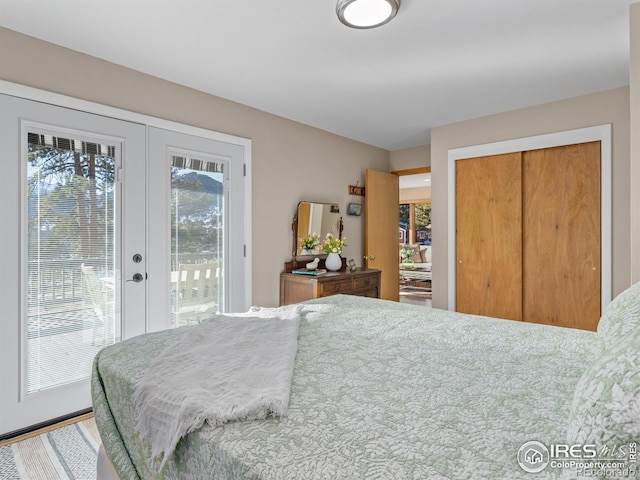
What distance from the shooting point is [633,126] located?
2004mm

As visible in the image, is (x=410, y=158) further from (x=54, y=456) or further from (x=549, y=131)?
(x=54, y=456)

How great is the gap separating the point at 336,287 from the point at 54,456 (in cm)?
255

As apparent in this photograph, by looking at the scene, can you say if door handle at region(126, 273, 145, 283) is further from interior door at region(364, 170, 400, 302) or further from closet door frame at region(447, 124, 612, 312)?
closet door frame at region(447, 124, 612, 312)

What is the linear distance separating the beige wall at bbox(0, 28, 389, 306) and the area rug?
1756mm

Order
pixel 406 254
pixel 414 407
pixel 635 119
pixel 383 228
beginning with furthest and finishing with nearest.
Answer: pixel 406 254 → pixel 383 228 → pixel 635 119 → pixel 414 407

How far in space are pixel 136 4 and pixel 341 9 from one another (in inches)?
43.1

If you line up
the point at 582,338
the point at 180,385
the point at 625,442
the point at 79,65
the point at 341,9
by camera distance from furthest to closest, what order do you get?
1. the point at 79,65
2. the point at 341,9
3. the point at 582,338
4. the point at 180,385
5. the point at 625,442

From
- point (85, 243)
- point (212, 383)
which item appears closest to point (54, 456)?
point (85, 243)

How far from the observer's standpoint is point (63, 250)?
2.47 meters

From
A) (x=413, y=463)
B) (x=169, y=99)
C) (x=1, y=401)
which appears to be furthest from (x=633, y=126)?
(x=1, y=401)

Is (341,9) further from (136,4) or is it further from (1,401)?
(1,401)

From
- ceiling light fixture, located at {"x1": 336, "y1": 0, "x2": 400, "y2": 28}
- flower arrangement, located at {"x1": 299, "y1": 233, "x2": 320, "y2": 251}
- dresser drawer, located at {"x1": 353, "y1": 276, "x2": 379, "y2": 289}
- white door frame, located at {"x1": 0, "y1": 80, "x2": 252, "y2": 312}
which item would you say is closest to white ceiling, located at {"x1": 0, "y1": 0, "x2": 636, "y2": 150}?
ceiling light fixture, located at {"x1": 336, "y1": 0, "x2": 400, "y2": 28}

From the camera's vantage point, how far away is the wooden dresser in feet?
12.1
